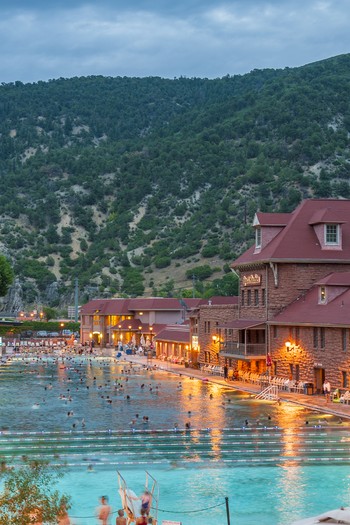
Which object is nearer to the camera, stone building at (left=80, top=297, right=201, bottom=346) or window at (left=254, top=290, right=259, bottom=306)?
window at (left=254, top=290, right=259, bottom=306)

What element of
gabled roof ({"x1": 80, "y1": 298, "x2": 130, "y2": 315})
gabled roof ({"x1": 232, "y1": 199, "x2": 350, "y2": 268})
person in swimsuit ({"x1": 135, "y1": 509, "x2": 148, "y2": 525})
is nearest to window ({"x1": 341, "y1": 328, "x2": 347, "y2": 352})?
gabled roof ({"x1": 232, "y1": 199, "x2": 350, "y2": 268})

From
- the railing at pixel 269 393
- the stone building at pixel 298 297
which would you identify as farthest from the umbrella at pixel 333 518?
the railing at pixel 269 393

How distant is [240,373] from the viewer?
228 feet

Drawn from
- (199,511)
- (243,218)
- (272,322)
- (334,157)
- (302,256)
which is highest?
(334,157)

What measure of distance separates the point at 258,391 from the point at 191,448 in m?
22.1

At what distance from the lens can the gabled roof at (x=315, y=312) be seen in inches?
2156

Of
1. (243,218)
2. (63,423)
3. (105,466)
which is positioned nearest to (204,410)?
(63,423)

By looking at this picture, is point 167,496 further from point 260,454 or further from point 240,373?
point 240,373

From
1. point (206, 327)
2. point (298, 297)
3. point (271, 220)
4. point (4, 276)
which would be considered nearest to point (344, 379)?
point (298, 297)

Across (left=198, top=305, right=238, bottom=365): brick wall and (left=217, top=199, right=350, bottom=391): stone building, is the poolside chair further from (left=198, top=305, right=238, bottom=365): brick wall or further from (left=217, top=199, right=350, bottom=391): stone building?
(left=198, top=305, right=238, bottom=365): brick wall

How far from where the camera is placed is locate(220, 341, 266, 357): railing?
65500 millimetres

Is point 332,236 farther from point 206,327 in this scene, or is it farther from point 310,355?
point 206,327

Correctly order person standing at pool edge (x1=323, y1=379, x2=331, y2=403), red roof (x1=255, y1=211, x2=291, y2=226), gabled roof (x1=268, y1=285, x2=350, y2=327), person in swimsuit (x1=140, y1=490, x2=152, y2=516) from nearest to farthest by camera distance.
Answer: person in swimsuit (x1=140, y1=490, x2=152, y2=516)
person standing at pool edge (x1=323, y1=379, x2=331, y2=403)
gabled roof (x1=268, y1=285, x2=350, y2=327)
red roof (x1=255, y1=211, x2=291, y2=226)

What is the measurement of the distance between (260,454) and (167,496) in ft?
26.3
